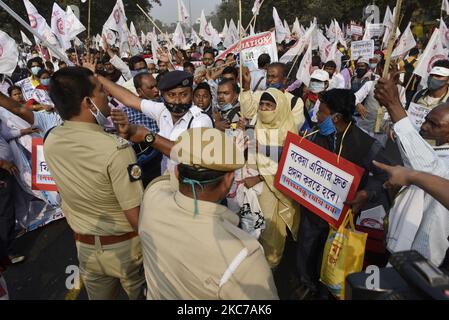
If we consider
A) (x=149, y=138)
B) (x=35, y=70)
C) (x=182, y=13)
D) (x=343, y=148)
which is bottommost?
(x=343, y=148)

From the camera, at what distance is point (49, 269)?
11.7ft

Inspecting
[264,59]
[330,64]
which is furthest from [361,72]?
[264,59]

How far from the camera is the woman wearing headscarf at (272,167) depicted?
3.09m

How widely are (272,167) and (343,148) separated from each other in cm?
72

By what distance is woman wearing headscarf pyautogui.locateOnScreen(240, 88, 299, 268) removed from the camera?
10.1 ft

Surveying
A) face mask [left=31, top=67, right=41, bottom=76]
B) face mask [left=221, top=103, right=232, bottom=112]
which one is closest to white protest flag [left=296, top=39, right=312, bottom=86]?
face mask [left=221, top=103, right=232, bottom=112]

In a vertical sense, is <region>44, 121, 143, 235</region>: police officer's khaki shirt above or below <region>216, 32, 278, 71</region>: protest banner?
below

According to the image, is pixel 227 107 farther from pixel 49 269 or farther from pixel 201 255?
pixel 201 255

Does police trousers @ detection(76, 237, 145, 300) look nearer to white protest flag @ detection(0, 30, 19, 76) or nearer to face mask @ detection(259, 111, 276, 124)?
face mask @ detection(259, 111, 276, 124)

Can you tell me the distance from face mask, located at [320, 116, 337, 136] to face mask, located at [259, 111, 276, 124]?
1.69 feet

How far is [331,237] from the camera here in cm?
246

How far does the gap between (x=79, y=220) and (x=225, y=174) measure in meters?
1.17

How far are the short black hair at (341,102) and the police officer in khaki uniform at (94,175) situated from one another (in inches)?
64.1

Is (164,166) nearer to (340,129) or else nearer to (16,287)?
(340,129)
